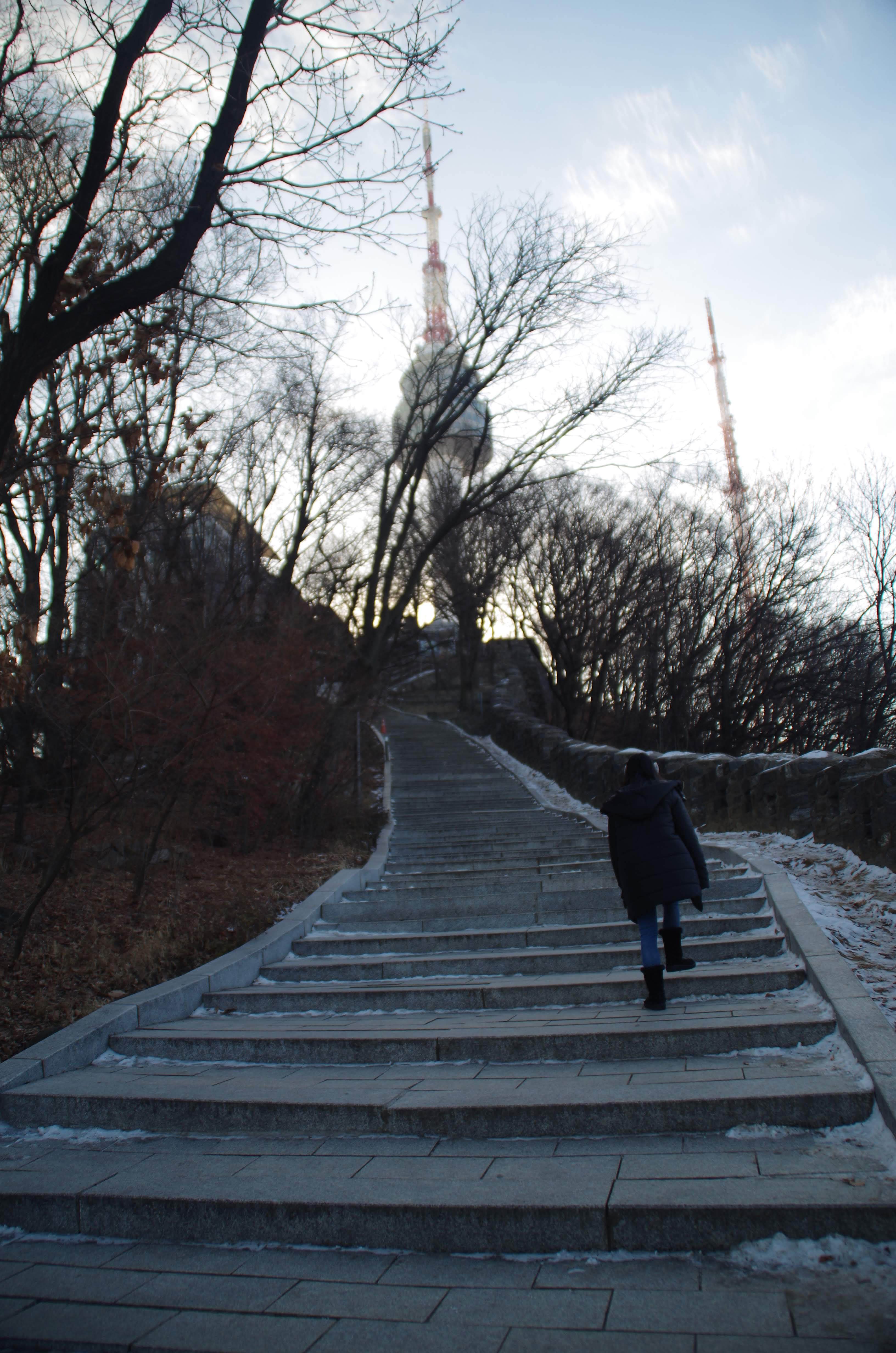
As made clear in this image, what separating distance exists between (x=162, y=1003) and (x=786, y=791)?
6306 mm

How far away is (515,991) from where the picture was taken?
231 inches

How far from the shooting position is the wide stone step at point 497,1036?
4625 millimetres

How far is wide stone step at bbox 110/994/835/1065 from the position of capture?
4.62 m

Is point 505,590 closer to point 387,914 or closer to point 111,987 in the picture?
point 387,914

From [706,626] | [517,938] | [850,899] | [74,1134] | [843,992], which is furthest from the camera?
[706,626]

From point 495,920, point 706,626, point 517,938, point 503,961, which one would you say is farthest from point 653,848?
point 706,626

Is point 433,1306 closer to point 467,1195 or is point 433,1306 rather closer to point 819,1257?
point 467,1195

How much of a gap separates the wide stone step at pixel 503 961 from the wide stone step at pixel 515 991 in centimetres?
12

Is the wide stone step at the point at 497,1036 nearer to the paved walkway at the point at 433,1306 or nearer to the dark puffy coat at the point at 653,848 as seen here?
the dark puffy coat at the point at 653,848

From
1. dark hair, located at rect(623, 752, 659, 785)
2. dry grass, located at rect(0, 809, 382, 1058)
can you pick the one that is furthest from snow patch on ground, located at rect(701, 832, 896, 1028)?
dry grass, located at rect(0, 809, 382, 1058)

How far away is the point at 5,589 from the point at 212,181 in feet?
20.3

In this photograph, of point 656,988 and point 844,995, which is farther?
point 656,988

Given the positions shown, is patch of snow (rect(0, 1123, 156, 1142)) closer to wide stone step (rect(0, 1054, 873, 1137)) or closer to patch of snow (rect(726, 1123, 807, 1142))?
wide stone step (rect(0, 1054, 873, 1137))

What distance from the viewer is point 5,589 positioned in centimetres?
1031
